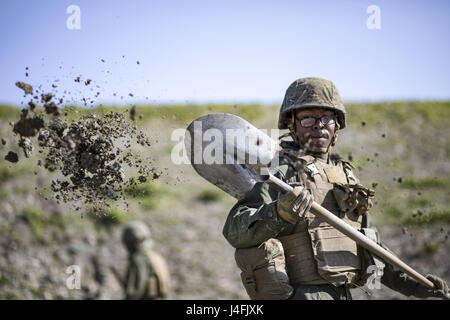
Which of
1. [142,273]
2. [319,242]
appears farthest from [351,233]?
[142,273]

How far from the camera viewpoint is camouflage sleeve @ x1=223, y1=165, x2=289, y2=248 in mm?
4023

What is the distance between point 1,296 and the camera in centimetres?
973

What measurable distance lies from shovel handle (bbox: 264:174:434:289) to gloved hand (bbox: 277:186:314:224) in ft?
0.54

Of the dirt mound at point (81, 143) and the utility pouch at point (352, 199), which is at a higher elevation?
the dirt mound at point (81, 143)

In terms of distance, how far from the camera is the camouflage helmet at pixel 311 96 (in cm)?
465

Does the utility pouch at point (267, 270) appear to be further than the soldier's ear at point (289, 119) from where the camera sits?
No

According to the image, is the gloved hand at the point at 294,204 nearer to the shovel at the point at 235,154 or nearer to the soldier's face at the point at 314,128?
the shovel at the point at 235,154

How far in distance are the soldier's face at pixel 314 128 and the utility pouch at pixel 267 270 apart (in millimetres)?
846

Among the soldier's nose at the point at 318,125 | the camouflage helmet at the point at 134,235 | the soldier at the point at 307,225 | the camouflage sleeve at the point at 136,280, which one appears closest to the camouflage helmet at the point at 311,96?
the soldier at the point at 307,225

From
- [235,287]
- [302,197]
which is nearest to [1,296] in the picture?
[235,287]

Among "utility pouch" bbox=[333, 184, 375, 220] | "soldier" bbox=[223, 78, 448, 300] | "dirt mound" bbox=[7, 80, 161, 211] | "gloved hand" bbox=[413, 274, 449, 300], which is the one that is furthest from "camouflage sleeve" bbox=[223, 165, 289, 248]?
"gloved hand" bbox=[413, 274, 449, 300]
